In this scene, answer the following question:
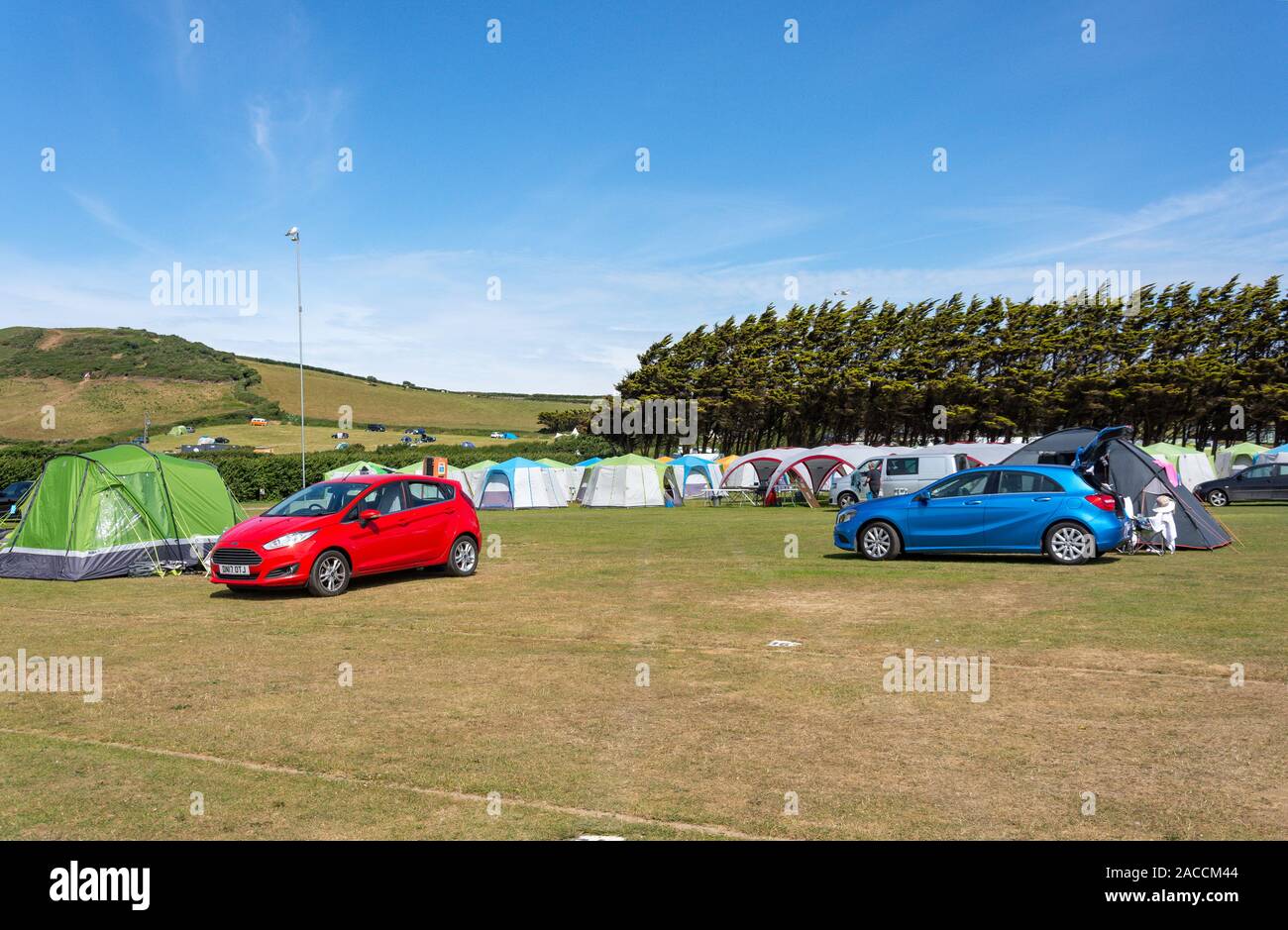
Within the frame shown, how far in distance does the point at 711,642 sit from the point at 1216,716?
4.40 metres

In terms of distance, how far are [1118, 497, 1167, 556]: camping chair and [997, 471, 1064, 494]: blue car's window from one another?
2.33m

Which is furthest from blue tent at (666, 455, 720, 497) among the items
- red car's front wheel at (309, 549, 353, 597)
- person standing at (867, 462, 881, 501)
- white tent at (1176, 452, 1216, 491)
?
red car's front wheel at (309, 549, 353, 597)

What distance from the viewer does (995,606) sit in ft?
38.1

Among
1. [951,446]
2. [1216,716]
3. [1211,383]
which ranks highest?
[1211,383]

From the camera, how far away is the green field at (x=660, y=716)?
4.88m

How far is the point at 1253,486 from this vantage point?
34.6m

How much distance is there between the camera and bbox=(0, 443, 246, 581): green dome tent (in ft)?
52.9

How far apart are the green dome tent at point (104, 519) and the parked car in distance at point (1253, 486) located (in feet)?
110

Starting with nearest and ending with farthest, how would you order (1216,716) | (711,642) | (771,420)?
(1216,716), (711,642), (771,420)

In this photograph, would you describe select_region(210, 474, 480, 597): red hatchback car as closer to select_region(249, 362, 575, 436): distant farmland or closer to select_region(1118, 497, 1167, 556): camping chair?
select_region(1118, 497, 1167, 556): camping chair

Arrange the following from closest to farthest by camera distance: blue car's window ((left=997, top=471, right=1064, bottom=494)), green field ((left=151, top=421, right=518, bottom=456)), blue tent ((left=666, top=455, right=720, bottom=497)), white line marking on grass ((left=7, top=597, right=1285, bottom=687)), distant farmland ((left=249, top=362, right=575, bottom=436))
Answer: white line marking on grass ((left=7, top=597, right=1285, bottom=687)), blue car's window ((left=997, top=471, right=1064, bottom=494)), blue tent ((left=666, top=455, right=720, bottom=497)), green field ((left=151, top=421, right=518, bottom=456)), distant farmland ((left=249, top=362, right=575, bottom=436))
